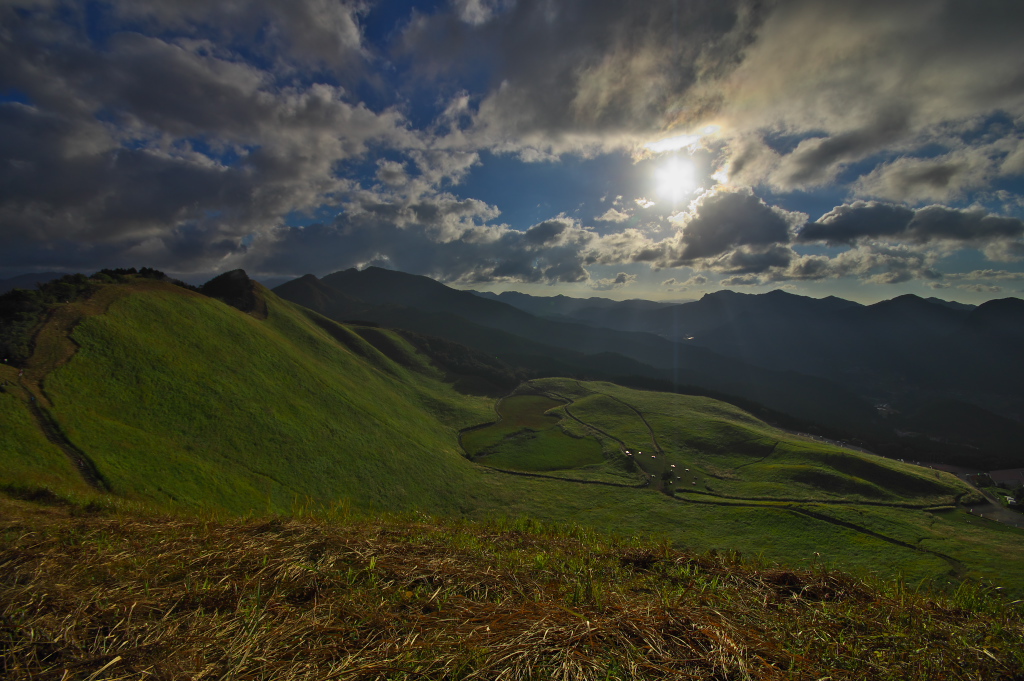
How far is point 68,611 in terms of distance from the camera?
3.12 meters

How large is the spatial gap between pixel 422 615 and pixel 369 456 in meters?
41.3

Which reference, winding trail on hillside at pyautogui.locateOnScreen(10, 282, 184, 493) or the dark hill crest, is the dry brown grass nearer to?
winding trail on hillside at pyautogui.locateOnScreen(10, 282, 184, 493)

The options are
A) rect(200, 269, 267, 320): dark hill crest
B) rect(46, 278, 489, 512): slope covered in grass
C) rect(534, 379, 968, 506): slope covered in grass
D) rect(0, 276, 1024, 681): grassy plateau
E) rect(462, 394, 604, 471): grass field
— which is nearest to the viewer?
rect(0, 276, 1024, 681): grassy plateau

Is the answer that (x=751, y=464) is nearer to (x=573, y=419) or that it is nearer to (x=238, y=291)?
(x=573, y=419)

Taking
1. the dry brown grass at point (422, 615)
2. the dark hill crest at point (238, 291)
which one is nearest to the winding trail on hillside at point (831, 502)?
the dry brown grass at point (422, 615)

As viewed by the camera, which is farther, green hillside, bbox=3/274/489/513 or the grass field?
the grass field

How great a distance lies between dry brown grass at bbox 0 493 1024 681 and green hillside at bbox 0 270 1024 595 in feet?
14.2

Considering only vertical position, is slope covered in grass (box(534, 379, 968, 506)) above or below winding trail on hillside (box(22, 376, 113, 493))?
below

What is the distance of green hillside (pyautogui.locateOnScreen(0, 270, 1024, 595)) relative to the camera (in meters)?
23.1

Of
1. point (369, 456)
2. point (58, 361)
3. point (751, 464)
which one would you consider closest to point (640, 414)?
point (751, 464)

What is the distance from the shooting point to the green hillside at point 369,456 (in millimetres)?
23062

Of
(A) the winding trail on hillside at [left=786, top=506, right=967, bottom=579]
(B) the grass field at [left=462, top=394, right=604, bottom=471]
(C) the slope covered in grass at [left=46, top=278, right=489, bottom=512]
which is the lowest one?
(A) the winding trail on hillside at [left=786, top=506, right=967, bottom=579]

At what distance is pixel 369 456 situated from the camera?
41438 mm

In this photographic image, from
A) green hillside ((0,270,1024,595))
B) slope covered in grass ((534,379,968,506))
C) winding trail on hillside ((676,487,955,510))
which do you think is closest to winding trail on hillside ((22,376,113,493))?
green hillside ((0,270,1024,595))
